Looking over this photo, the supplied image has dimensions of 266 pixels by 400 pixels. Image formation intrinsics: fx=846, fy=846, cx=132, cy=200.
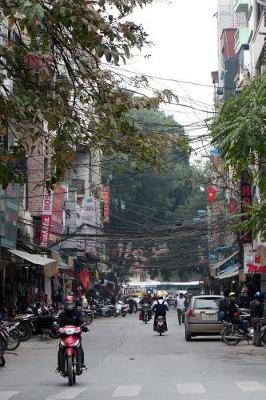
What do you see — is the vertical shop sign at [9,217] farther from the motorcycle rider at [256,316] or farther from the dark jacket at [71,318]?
the dark jacket at [71,318]

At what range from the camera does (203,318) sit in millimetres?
29781

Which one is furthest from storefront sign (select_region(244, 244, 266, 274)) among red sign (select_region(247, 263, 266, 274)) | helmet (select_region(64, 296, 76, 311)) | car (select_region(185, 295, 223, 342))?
helmet (select_region(64, 296, 76, 311))

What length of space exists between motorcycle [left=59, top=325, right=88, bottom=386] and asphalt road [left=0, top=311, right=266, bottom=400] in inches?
10.3

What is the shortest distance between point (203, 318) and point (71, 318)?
13.6 metres

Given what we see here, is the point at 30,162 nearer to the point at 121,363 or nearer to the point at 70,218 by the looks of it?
the point at 70,218

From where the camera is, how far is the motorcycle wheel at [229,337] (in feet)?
89.4

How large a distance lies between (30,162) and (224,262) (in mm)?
20732

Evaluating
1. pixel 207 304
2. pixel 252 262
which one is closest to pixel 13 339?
pixel 207 304

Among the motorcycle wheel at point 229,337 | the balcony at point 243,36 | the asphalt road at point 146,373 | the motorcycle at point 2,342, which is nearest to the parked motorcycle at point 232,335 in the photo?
the motorcycle wheel at point 229,337

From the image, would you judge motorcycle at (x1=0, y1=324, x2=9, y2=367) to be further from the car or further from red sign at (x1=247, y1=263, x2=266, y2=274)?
red sign at (x1=247, y1=263, x2=266, y2=274)

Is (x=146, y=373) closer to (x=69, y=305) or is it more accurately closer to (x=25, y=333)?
(x=69, y=305)

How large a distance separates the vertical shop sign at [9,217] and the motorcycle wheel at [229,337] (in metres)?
8.84

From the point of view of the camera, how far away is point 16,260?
34.9 metres

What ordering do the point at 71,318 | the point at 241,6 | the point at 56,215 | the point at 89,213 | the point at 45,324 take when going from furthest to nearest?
1. the point at 89,213
2. the point at 241,6
3. the point at 56,215
4. the point at 45,324
5. the point at 71,318
